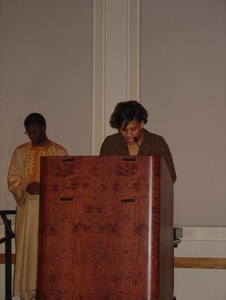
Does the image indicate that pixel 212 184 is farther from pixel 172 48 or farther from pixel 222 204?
pixel 172 48

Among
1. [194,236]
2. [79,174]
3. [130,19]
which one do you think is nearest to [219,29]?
[130,19]

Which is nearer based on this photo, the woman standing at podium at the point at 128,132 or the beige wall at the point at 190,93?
the woman standing at podium at the point at 128,132

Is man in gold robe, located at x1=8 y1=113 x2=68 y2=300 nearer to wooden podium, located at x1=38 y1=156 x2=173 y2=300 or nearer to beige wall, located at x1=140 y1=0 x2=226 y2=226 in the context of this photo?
beige wall, located at x1=140 y1=0 x2=226 y2=226

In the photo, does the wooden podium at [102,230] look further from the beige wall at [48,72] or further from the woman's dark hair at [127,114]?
the beige wall at [48,72]

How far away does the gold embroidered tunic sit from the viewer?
12.6ft

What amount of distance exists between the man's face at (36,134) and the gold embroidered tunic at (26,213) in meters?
0.06

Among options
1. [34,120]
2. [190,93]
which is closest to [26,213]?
[34,120]

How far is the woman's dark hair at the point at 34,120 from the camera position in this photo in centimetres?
422

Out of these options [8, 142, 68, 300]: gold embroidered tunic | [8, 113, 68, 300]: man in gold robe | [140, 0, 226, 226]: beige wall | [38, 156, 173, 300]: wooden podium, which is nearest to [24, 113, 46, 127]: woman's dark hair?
[8, 113, 68, 300]: man in gold robe

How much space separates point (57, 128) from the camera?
4504 mm

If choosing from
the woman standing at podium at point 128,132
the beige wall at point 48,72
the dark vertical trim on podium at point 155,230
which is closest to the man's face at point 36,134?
the beige wall at point 48,72

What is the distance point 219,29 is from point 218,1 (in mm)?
262

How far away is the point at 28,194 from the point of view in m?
4.07

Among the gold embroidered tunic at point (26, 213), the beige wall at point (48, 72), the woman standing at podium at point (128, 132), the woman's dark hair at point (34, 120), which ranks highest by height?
the beige wall at point (48, 72)
